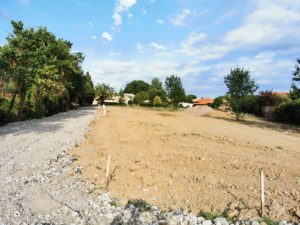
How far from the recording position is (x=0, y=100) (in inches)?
1054

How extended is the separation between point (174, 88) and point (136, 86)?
82903 mm

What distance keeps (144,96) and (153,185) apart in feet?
290

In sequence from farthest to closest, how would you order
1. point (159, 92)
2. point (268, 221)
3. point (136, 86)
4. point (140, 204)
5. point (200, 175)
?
point (136, 86) → point (159, 92) → point (200, 175) → point (140, 204) → point (268, 221)

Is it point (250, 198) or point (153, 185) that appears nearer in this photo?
point (250, 198)

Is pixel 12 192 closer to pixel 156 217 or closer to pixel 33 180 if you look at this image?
pixel 33 180

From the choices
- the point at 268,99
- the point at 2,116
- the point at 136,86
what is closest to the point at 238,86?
the point at 268,99

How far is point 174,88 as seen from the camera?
60312mm

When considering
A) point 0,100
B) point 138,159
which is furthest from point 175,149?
point 0,100

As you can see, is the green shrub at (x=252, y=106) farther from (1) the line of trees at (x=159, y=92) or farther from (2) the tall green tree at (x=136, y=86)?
(2) the tall green tree at (x=136, y=86)

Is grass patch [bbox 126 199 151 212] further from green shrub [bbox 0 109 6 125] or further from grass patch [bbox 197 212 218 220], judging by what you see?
green shrub [bbox 0 109 6 125]

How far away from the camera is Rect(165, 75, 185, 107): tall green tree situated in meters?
59.8

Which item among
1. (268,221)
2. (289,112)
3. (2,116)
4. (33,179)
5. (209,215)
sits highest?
(289,112)

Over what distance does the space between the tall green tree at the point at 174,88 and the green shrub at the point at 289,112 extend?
23838mm

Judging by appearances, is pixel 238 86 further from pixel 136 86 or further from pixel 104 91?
pixel 136 86
